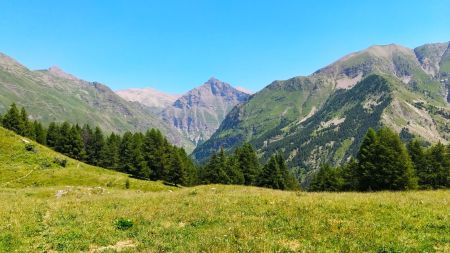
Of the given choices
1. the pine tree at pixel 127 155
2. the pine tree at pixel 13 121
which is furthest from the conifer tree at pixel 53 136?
the pine tree at pixel 127 155

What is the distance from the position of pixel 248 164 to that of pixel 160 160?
23.3 meters

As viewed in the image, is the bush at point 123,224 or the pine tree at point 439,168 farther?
the pine tree at point 439,168

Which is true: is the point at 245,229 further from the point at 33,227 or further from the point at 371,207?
the point at 33,227

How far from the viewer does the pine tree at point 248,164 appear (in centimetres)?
9982

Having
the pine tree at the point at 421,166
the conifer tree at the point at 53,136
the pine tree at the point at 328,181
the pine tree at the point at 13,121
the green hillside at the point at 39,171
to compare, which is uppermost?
the pine tree at the point at 13,121

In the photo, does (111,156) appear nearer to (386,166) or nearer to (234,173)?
(234,173)

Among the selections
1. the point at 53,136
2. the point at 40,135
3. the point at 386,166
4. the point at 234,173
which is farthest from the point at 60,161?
the point at 386,166

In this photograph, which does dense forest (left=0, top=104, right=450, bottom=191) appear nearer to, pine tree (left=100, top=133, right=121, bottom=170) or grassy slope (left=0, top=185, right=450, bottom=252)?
pine tree (left=100, top=133, right=121, bottom=170)

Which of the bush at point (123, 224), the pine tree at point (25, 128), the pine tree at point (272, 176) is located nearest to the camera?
the bush at point (123, 224)

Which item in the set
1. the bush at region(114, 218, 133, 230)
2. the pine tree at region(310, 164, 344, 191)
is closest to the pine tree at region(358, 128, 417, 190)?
the pine tree at region(310, 164, 344, 191)

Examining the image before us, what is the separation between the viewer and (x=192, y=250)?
48.2ft

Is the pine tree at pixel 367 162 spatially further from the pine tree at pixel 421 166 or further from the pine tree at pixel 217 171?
the pine tree at pixel 217 171

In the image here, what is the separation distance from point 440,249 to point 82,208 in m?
20.2

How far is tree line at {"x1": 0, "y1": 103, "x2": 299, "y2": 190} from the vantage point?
314 feet
